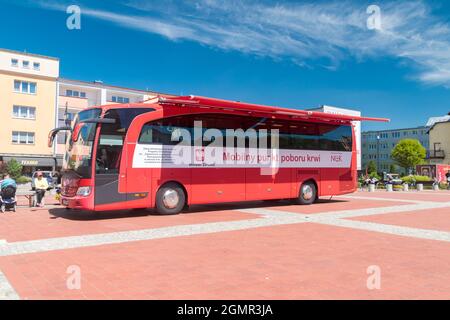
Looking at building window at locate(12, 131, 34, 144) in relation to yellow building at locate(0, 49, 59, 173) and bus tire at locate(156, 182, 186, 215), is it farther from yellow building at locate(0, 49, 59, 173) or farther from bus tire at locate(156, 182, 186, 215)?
bus tire at locate(156, 182, 186, 215)

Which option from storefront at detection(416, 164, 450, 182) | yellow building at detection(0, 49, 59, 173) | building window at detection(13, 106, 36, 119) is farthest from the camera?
building window at detection(13, 106, 36, 119)

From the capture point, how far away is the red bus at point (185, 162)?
11.5 meters

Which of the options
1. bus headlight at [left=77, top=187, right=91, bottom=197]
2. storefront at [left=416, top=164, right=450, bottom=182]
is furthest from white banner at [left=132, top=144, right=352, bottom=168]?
storefront at [left=416, top=164, right=450, bottom=182]

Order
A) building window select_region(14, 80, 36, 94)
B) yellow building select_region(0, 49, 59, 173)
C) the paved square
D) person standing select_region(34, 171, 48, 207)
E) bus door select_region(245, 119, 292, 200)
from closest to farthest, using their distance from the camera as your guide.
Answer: the paved square → bus door select_region(245, 119, 292, 200) → person standing select_region(34, 171, 48, 207) → yellow building select_region(0, 49, 59, 173) → building window select_region(14, 80, 36, 94)

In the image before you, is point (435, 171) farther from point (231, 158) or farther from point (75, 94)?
point (75, 94)

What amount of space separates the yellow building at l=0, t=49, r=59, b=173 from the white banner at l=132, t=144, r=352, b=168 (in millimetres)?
37689

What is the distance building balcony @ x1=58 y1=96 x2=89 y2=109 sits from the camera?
49.5 metres

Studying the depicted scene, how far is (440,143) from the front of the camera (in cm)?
7375

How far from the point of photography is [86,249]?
752 centimetres

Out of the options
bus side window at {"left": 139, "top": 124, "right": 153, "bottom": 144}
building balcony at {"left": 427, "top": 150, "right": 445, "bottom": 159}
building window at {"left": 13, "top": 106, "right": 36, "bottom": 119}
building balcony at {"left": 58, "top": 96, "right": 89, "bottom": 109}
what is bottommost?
bus side window at {"left": 139, "top": 124, "right": 153, "bottom": 144}

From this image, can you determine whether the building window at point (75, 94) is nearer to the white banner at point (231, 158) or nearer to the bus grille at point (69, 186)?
the white banner at point (231, 158)

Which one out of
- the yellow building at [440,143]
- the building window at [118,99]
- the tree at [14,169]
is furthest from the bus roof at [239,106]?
the yellow building at [440,143]
